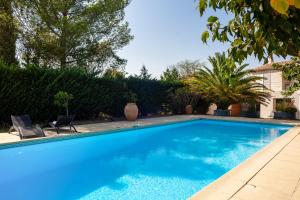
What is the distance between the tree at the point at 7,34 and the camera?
1784cm

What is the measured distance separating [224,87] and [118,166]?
54.9ft

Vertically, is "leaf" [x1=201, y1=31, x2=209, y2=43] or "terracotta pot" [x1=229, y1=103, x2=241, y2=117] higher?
"leaf" [x1=201, y1=31, x2=209, y2=43]

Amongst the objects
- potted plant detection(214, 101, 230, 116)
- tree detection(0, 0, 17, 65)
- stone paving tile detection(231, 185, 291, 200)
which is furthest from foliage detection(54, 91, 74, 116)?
potted plant detection(214, 101, 230, 116)

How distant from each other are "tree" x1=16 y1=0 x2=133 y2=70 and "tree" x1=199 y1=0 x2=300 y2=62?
18.1m

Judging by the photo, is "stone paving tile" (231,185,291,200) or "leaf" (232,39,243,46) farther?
"stone paving tile" (231,185,291,200)

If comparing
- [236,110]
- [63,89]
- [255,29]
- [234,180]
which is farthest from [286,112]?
[255,29]

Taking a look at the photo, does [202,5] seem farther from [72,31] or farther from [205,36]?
[72,31]

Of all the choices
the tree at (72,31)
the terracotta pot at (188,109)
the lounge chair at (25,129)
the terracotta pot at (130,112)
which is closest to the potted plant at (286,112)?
the terracotta pot at (188,109)

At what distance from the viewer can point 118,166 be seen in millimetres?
7996

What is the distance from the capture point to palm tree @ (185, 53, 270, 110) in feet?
74.1

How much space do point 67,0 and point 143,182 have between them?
1684cm

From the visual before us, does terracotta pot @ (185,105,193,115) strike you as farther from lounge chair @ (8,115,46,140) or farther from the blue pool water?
lounge chair @ (8,115,46,140)

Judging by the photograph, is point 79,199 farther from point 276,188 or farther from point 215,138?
point 215,138

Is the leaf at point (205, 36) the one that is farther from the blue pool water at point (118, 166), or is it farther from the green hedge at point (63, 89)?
the green hedge at point (63, 89)
